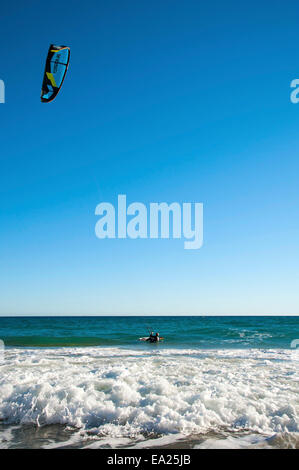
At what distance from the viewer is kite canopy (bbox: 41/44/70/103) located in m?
7.12

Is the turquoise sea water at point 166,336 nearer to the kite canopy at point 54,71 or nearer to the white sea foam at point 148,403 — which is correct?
the white sea foam at point 148,403

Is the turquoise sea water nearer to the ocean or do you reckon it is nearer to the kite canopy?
the ocean

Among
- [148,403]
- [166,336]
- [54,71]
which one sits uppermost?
[54,71]

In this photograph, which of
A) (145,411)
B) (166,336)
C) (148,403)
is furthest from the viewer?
(166,336)

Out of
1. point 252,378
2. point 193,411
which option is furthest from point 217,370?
point 193,411

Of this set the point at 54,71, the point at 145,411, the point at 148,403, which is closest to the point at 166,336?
the point at 148,403

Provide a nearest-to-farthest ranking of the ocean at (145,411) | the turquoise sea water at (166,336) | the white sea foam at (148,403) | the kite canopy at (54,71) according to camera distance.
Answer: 1. the ocean at (145,411)
2. the white sea foam at (148,403)
3. the kite canopy at (54,71)
4. the turquoise sea water at (166,336)

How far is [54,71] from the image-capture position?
7301 millimetres

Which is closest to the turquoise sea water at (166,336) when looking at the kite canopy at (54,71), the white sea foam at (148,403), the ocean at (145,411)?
the white sea foam at (148,403)

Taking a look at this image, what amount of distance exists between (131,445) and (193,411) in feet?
5.47

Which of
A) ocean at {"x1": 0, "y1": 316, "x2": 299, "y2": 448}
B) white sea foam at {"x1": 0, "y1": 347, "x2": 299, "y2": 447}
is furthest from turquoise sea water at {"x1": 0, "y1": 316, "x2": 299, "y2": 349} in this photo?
ocean at {"x1": 0, "y1": 316, "x2": 299, "y2": 448}

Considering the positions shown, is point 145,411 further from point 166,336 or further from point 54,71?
point 166,336

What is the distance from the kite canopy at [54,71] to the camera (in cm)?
712

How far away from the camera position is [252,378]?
9.55m
